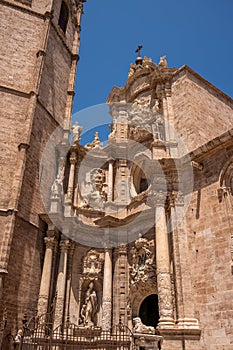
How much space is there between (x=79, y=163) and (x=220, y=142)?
839 cm

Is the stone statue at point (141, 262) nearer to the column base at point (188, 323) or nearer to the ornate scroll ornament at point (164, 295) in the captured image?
the ornate scroll ornament at point (164, 295)

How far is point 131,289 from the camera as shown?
1366cm

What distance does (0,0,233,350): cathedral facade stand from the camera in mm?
10945

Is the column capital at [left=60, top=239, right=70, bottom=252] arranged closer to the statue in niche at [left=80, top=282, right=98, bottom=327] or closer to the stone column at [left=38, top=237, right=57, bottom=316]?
the stone column at [left=38, top=237, right=57, bottom=316]

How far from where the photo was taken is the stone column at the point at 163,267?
1079 centimetres

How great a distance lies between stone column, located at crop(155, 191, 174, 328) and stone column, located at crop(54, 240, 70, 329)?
4501 millimetres

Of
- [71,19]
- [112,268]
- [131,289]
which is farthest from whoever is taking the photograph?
[71,19]

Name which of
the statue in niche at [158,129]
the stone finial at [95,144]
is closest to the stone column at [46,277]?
the stone finial at [95,144]

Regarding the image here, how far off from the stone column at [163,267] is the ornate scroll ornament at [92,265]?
3.82m

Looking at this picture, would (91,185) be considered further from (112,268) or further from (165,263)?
(165,263)

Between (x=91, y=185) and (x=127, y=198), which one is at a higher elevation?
(x=91, y=185)

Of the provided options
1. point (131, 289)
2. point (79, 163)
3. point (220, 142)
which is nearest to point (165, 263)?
point (131, 289)

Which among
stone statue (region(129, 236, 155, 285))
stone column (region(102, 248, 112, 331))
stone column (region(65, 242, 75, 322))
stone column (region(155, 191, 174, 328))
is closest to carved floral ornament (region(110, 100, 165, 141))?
stone column (region(155, 191, 174, 328))

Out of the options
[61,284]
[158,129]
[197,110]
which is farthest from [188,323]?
[197,110]
